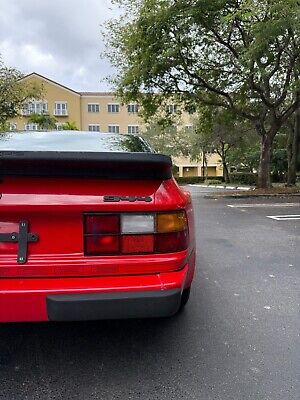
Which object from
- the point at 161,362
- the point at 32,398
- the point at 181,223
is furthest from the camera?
the point at 161,362

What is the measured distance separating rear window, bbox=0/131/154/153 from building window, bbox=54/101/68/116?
4556 centimetres

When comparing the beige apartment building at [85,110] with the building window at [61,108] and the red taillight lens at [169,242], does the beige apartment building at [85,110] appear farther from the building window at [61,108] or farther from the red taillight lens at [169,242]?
the red taillight lens at [169,242]

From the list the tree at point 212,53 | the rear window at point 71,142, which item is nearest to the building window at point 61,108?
the tree at point 212,53

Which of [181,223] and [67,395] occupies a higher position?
[181,223]

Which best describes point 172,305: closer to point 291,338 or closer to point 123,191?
point 123,191

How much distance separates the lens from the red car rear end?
1883 millimetres

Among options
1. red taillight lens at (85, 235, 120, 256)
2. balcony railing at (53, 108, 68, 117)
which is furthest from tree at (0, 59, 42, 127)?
balcony railing at (53, 108, 68, 117)

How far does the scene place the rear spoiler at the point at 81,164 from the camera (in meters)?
1.90

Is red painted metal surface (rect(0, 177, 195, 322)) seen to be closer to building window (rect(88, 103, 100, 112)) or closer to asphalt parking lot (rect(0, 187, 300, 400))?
asphalt parking lot (rect(0, 187, 300, 400))

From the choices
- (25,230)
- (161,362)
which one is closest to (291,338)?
(161,362)

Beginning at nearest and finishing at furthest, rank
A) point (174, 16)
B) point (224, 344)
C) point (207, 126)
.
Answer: point (224, 344), point (174, 16), point (207, 126)

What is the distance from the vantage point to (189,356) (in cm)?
235

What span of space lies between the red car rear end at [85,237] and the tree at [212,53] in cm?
1123

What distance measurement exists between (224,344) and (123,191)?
138 cm
